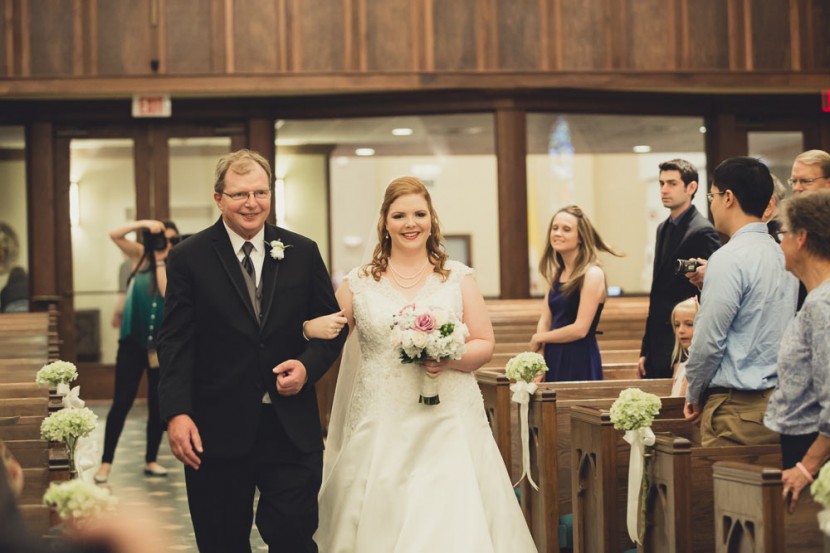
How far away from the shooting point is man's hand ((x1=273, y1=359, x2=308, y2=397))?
4152 millimetres

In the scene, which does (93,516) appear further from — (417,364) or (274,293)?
(417,364)

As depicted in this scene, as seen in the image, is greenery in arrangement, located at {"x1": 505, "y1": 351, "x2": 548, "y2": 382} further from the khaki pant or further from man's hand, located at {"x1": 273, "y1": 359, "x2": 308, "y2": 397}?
man's hand, located at {"x1": 273, "y1": 359, "x2": 308, "y2": 397}

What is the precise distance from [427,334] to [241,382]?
787 mm

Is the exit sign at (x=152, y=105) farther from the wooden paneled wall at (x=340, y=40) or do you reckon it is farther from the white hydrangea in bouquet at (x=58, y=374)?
the white hydrangea in bouquet at (x=58, y=374)

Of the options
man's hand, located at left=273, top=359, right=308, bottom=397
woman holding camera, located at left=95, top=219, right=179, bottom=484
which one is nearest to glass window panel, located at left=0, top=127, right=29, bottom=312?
woman holding camera, located at left=95, top=219, right=179, bottom=484

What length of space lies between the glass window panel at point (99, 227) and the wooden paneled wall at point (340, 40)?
984 mm

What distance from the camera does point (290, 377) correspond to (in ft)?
13.6

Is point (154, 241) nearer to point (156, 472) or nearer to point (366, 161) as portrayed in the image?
point (156, 472)

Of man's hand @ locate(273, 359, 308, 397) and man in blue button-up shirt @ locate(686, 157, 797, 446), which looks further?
→ man in blue button-up shirt @ locate(686, 157, 797, 446)

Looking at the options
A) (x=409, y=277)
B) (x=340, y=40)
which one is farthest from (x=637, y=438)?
(x=340, y=40)

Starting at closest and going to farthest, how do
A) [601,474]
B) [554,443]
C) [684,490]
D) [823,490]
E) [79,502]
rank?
[79,502], [823,490], [684,490], [601,474], [554,443]

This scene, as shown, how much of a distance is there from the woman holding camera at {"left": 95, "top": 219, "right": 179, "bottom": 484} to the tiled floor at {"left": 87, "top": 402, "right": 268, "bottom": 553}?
0.53 ft

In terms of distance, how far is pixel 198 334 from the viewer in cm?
428

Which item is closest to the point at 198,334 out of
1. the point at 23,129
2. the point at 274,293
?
the point at 274,293
